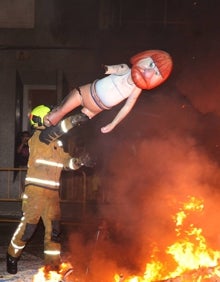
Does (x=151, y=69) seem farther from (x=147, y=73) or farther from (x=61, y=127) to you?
(x=61, y=127)

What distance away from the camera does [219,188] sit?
7.92 metres

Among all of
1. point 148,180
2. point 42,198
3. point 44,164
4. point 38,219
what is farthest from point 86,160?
point 148,180

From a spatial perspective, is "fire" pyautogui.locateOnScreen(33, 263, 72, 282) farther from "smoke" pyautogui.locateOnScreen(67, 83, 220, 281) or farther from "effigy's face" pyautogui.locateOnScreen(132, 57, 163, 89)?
"effigy's face" pyautogui.locateOnScreen(132, 57, 163, 89)

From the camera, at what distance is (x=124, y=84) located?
14.9 feet

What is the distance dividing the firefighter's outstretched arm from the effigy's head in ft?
2.52

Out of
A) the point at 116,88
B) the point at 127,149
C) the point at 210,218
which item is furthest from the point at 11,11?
the point at 116,88

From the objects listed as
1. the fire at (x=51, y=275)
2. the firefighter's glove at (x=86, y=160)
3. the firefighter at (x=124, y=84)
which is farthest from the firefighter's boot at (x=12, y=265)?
the firefighter at (x=124, y=84)

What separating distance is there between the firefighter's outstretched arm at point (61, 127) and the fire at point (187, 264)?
1.66m

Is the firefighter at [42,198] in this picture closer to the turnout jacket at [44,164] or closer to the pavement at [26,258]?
the turnout jacket at [44,164]

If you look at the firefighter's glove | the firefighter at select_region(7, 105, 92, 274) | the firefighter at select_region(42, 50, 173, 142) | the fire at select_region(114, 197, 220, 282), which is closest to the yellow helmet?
the firefighter at select_region(7, 105, 92, 274)

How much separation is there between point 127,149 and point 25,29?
408 cm

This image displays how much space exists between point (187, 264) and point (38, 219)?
186 cm

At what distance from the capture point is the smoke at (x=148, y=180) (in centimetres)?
725

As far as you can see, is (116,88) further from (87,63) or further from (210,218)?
(87,63)
